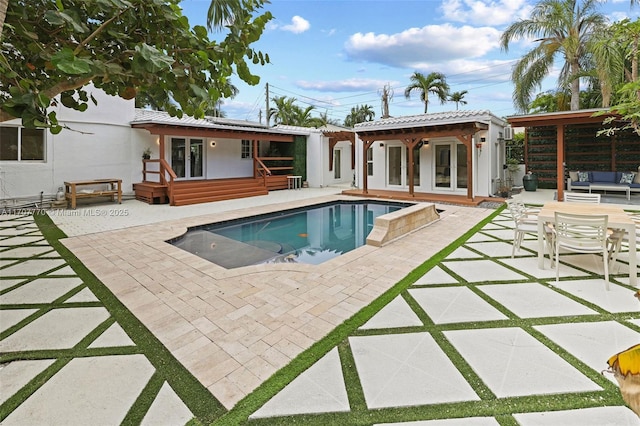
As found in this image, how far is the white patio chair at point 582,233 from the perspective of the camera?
408 centimetres

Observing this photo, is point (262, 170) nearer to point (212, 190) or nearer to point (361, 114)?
point (212, 190)

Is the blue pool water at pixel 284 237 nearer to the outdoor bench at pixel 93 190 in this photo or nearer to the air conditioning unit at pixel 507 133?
the outdoor bench at pixel 93 190

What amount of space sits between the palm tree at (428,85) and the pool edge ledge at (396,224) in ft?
58.1

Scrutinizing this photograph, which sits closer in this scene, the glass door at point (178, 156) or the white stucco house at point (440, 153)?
the white stucco house at point (440, 153)

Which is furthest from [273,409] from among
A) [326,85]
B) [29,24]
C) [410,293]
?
[326,85]

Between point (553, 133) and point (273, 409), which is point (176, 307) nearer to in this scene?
point (273, 409)

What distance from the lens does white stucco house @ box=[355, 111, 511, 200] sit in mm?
11398

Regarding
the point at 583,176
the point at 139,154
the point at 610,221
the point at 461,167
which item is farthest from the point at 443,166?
the point at 139,154

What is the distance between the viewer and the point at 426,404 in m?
2.16

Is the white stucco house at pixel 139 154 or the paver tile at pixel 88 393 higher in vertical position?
the white stucco house at pixel 139 154

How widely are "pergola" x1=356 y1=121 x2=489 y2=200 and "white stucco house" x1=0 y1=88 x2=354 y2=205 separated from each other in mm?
3240

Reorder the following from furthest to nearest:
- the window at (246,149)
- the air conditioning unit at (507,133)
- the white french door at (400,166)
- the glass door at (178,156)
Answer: the window at (246,149), the air conditioning unit at (507,133), the white french door at (400,166), the glass door at (178,156)

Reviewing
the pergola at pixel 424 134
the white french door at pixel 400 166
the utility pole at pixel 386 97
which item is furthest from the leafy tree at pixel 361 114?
the pergola at pixel 424 134

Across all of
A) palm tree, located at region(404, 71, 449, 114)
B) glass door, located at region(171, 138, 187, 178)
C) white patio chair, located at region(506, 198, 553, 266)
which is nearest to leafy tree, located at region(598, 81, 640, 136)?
white patio chair, located at region(506, 198, 553, 266)
